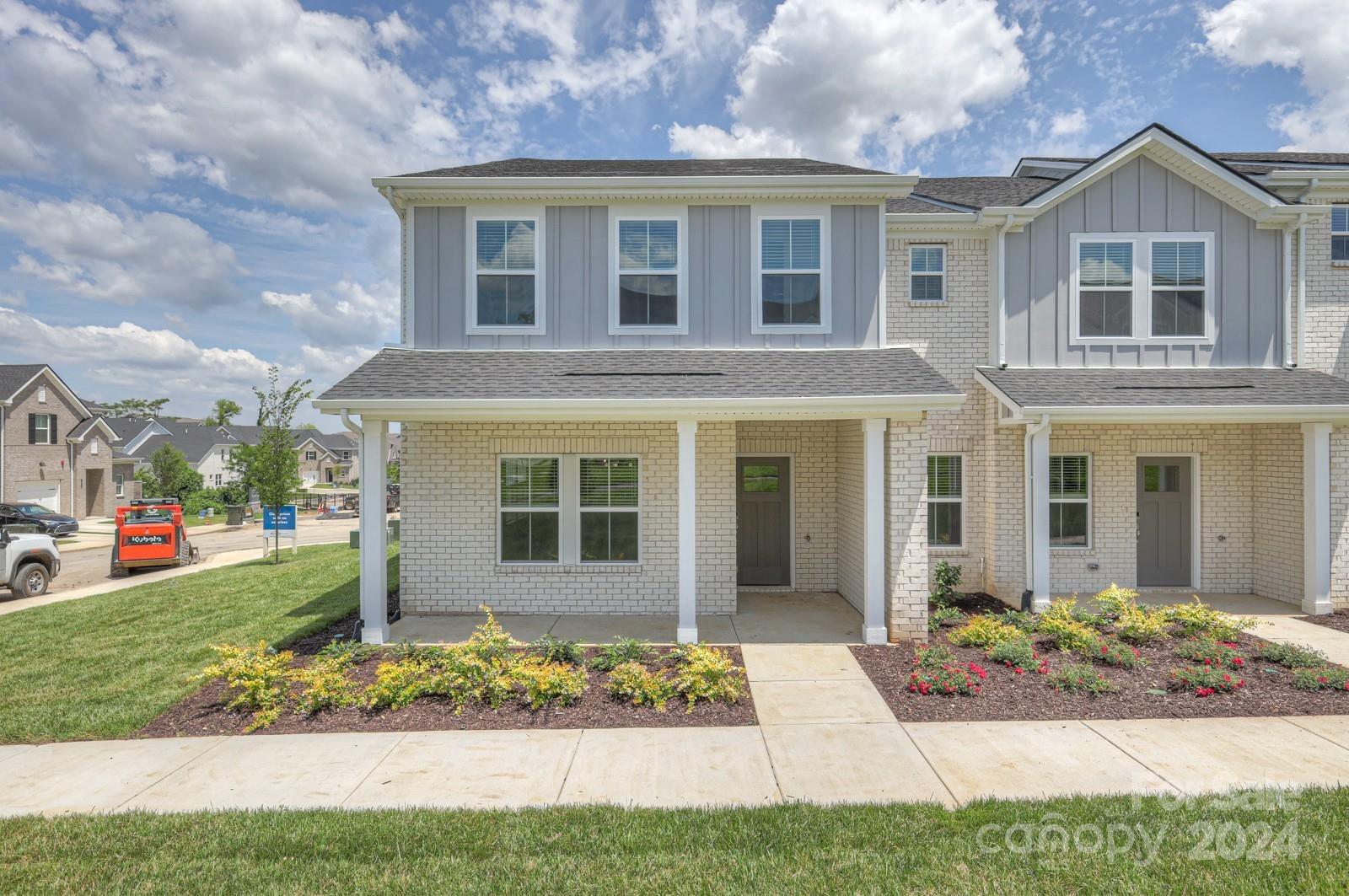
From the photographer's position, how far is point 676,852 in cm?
384

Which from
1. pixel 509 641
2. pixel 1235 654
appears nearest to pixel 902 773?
pixel 509 641

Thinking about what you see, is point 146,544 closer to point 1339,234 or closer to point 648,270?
point 648,270

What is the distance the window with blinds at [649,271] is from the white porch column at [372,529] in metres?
3.73

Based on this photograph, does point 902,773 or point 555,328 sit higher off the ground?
point 555,328

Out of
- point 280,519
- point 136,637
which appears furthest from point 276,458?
point 136,637

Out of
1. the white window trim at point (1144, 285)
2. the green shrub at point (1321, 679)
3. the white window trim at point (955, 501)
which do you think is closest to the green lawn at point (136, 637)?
the white window trim at point (955, 501)

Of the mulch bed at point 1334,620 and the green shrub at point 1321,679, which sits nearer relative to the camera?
the green shrub at point 1321,679

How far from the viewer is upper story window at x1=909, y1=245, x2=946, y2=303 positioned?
34.2 feet

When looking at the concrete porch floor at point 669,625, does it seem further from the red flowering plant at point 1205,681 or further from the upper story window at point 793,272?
the upper story window at point 793,272

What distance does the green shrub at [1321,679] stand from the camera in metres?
6.27

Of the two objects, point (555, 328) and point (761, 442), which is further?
point (761, 442)

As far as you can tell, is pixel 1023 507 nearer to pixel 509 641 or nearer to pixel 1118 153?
pixel 1118 153

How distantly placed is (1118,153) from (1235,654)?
293 inches

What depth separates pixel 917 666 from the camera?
22.5 feet
